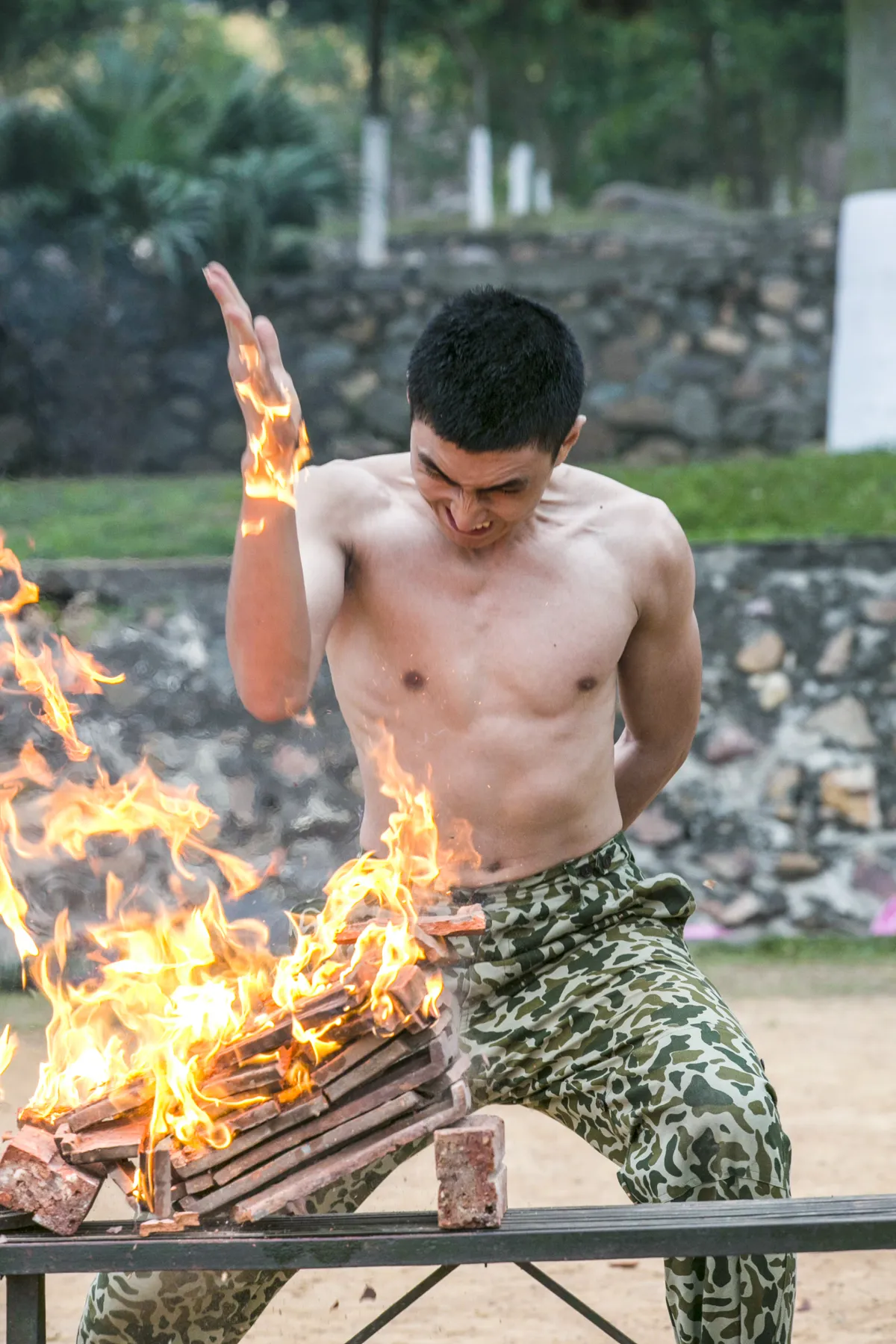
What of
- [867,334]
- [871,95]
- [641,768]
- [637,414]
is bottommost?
[641,768]

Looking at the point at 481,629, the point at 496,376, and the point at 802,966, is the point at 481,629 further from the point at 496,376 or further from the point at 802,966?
the point at 802,966

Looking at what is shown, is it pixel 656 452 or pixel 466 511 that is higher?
pixel 656 452

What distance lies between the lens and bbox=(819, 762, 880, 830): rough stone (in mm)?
7730

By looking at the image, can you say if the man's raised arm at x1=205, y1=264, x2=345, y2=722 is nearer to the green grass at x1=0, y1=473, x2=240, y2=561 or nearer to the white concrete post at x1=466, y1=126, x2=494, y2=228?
the green grass at x1=0, y1=473, x2=240, y2=561

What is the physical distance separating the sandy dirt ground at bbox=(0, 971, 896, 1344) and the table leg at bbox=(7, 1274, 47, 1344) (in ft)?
5.00

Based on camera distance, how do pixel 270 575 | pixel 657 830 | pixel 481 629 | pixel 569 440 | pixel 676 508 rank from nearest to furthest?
pixel 270 575
pixel 569 440
pixel 481 629
pixel 657 830
pixel 676 508

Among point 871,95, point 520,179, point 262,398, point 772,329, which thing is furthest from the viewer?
point 520,179

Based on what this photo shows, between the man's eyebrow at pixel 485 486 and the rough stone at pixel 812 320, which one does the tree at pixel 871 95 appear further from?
the man's eyebrow at pixel 485 486

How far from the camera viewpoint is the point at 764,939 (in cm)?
747

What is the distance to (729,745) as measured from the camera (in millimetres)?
7820

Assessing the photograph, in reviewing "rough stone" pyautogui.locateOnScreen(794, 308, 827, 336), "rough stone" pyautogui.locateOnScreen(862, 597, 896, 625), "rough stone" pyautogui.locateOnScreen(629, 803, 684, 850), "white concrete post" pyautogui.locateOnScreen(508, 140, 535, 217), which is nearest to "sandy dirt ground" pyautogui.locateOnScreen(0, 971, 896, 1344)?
"rough stone" pyautogui.locateOnScreen(629, 803, 684, 850)

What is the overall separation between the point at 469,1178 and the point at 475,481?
1192 millimetres

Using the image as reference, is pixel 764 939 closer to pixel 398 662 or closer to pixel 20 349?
pixel 398 662

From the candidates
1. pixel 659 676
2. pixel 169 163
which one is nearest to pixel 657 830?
pixel 659 676
